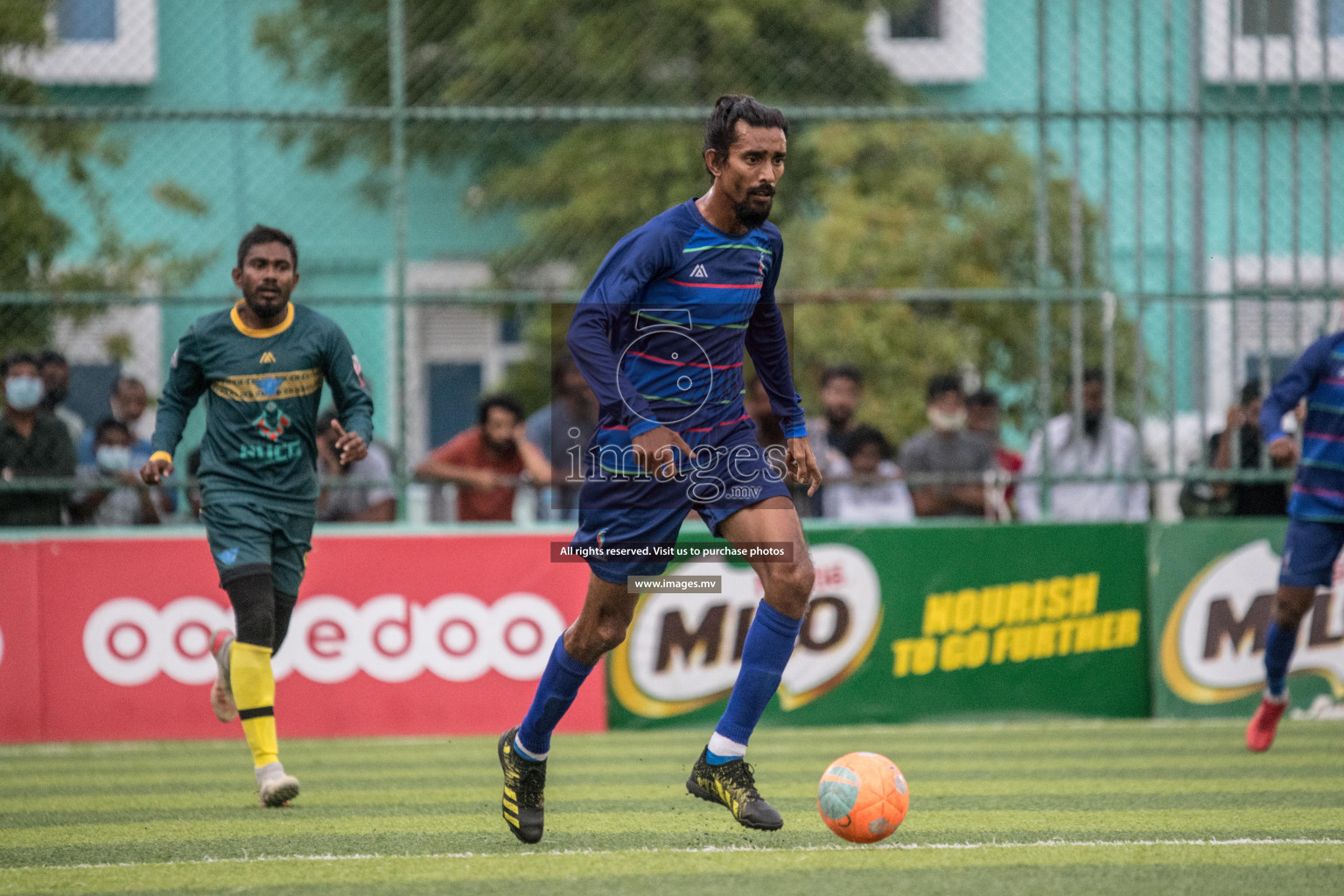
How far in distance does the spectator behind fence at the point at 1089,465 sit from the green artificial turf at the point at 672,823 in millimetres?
1742

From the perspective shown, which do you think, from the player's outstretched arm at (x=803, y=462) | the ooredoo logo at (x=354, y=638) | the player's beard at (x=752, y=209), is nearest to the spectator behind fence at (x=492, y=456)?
the ooredoo logo at (x=354, y=638)

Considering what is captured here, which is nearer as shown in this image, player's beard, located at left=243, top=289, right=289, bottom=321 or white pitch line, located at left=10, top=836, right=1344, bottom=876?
white pitch line, located at left=10, top=836, right=1344, bottom=876

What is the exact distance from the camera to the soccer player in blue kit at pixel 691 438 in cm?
506

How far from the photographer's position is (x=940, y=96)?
15414 mm

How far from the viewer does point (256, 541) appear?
6.58 metres

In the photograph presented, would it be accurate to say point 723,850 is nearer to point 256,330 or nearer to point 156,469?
point 156,469

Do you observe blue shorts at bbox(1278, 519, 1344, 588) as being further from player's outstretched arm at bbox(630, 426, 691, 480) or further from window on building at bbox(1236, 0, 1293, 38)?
player's outstretched arm at bbox(630, 426, 691, 480)

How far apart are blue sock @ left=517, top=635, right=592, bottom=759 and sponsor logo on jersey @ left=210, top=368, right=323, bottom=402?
211 cm

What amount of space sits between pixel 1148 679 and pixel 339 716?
506 cm

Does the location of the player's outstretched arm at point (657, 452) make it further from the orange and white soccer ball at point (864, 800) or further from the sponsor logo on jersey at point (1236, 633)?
the sponsor logo on jersey at point (1236, 633)

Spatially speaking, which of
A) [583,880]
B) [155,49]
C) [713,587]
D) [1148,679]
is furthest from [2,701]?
[1148,679]

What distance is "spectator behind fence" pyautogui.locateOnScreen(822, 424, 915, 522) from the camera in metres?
10.0

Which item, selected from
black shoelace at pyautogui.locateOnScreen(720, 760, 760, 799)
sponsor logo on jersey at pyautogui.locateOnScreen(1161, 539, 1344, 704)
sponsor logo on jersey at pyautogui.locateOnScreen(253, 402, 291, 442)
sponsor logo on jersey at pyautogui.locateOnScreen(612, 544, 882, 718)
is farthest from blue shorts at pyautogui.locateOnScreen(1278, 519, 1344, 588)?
sponsor logo on jersey at pyautogui.locateOnScreen(253, 402, 291, 442)

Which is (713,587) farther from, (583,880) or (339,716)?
(583,880)
